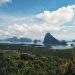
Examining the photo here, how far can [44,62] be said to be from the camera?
246ft

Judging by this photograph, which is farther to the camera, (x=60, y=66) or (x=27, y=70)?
(x=60, y=66)

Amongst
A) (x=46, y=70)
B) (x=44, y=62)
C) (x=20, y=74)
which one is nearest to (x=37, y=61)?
(x=44, y=62)

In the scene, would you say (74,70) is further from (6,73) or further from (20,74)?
(6,73)

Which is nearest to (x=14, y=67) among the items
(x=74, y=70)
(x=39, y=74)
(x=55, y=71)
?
(x=39, y=74)

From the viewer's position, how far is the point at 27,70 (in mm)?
63594

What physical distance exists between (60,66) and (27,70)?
1238 centimetres

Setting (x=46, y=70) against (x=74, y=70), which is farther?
(x=46, y=70)

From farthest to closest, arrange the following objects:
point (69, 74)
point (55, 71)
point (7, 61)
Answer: point (7, 61) < point (55, 71) < point (69, 74)

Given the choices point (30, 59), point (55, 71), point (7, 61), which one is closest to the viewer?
point (55, 71)

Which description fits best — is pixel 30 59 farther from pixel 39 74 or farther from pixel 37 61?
pixel 39 74

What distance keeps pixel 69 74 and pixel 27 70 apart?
12.0 metres

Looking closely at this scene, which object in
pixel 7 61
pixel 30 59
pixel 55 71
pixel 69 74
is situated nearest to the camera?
pixel 69 74

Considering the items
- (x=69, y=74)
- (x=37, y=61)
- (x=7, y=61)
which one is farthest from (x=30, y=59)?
(x=69, y=74)

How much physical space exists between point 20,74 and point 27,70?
258cm
